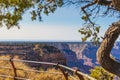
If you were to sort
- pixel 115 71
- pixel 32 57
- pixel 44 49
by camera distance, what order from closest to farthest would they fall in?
pixel 115 71 → pixel 32 57 → pixel 44 49

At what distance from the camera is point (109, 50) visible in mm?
9938

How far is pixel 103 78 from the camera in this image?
96.3 ft

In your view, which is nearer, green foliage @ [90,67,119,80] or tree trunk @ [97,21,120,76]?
tree trunk @ [97,21,120,76]

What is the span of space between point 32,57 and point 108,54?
8328cm

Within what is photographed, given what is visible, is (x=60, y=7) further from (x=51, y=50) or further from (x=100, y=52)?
(x=51, y=50)

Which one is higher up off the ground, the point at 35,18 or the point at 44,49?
the point at 35,18

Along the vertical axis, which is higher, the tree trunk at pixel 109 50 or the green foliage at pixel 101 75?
the tree trunk at pixel 109 50

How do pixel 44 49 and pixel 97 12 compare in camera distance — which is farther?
pixel 44 49

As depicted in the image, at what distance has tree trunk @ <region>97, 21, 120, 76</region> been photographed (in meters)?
9.80

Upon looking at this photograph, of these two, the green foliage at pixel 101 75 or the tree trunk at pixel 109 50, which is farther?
the green foliage at pixel 101 75

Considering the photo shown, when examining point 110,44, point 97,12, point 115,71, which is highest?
point 97,12

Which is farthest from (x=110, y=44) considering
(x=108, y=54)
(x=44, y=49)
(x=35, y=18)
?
(x=44, y=49)

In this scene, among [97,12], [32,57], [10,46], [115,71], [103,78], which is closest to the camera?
[115,71]

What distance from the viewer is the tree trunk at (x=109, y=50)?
9.80 metres
